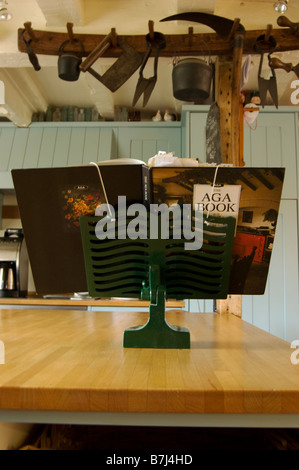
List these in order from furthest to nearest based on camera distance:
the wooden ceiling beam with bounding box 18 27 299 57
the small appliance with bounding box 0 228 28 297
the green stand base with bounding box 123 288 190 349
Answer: the small appliance with bounding box 0 228 28 297 < the wooden ceiling beam with bounding box 18 27 299 57 < the green stand base with bounding box 123 288 190 349

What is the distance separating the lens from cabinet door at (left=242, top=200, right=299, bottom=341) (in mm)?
2891

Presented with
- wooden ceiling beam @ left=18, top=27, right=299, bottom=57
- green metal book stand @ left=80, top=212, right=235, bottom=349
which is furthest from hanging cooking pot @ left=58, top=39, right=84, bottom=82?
green metal book stand @ left=80, top=212, right=235, bottom=349

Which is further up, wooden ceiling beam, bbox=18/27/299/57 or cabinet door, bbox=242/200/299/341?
wooden ceiling beam, bbox=18/27/299/57

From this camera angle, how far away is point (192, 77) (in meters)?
1.64

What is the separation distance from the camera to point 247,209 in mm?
834

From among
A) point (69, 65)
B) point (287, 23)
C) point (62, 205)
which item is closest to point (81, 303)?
point (69, 65)

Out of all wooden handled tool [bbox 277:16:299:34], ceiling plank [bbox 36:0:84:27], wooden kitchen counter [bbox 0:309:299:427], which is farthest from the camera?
ceiling plank [bbox 36:0:84:27]

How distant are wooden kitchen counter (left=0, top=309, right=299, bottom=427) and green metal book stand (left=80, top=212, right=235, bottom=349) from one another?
5 centimetres

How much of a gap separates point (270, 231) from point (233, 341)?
11.0 inches

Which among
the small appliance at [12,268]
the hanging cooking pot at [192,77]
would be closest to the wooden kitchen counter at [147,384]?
the hanging cooking pot at [192,77]

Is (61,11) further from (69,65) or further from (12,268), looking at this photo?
(12,268)

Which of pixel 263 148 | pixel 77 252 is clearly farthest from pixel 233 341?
pixel 263 148

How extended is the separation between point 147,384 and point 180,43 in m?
1.70

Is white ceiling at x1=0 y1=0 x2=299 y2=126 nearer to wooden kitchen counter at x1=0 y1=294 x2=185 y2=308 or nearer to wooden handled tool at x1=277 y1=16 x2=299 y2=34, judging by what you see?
wooden handled tool at x1=277 y1=16 x2=299 y2=34
